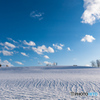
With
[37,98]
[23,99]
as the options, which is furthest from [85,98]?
[23,99]

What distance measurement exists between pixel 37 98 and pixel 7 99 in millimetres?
1220

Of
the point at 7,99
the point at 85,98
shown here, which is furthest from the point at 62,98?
the point at 7,99

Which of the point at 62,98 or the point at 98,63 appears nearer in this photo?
the point at 62,98

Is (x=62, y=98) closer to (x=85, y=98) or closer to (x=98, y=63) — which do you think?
(x=85, y=98)

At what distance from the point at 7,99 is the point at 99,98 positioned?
12.1ft

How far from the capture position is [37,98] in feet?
13.9

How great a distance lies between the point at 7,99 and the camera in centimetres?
422

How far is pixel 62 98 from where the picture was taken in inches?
164

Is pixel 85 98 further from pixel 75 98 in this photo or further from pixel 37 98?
pixel 37 98

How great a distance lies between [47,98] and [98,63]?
49736 millimetres

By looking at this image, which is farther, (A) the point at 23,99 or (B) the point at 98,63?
(B) the point at 98,63

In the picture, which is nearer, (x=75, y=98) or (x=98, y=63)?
(x=75, y=98)

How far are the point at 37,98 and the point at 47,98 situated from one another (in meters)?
0.41

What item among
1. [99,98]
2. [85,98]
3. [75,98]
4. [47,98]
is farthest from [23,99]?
[99,98]
